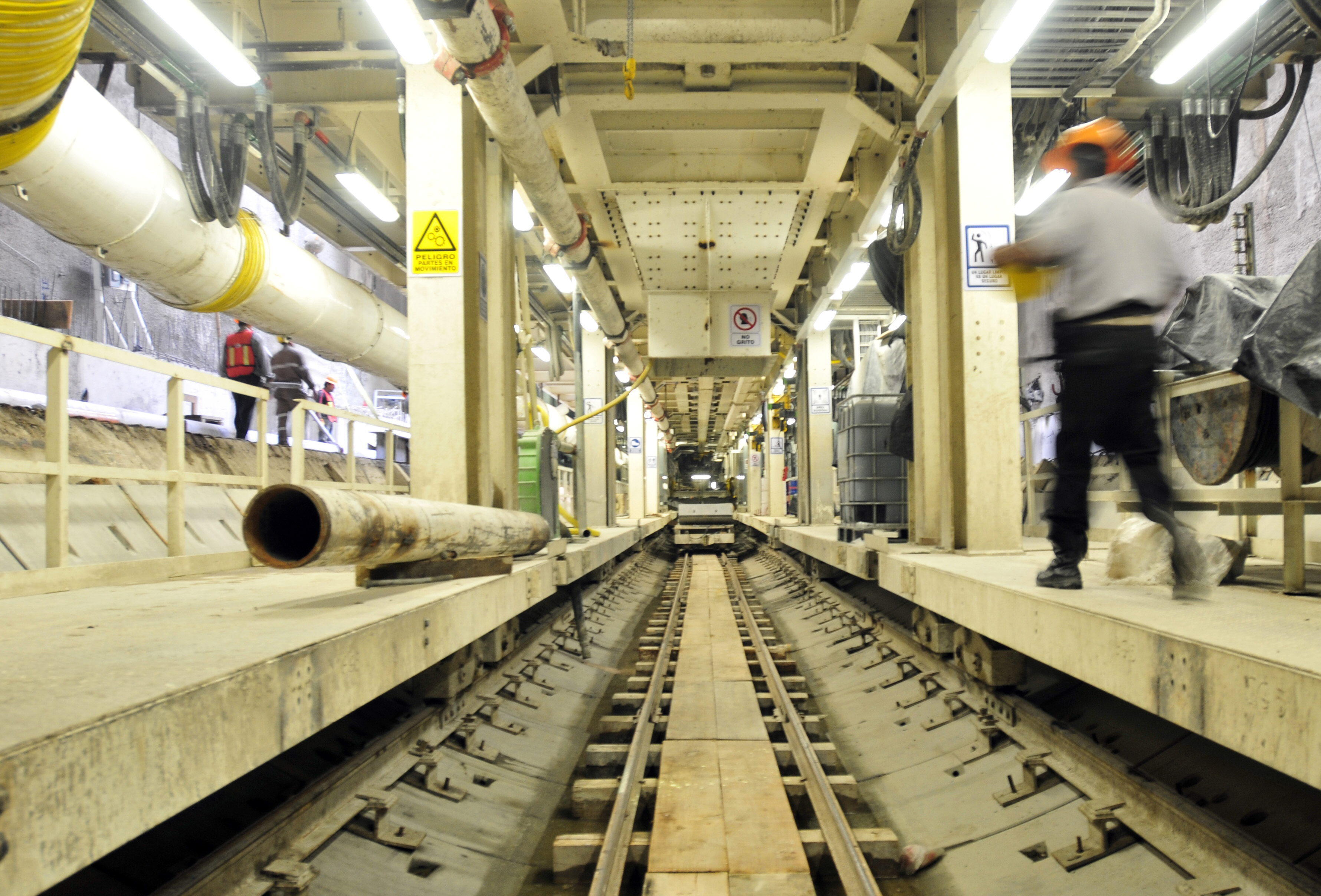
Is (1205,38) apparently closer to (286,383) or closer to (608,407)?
(608,407)

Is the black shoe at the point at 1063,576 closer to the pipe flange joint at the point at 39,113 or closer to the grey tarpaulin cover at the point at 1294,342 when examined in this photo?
the grey tarpaulin cover at the point at 1294,342

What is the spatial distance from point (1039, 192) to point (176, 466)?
21.2ft

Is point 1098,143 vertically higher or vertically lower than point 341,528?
higher

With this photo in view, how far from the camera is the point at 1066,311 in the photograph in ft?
9.15

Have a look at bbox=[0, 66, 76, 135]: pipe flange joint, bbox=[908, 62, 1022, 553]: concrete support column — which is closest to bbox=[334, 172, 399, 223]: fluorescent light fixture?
bbox=[0, 66, 76, 135]: pipe flange joint

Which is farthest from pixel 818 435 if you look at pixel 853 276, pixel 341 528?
pixel 341 528

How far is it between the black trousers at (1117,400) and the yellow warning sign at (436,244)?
343cm

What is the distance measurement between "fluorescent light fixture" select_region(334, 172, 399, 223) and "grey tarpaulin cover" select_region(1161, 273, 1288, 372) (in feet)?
20.5

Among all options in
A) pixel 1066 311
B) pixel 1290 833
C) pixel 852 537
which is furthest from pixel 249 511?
pixel 852 537

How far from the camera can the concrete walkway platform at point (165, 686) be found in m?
1.11

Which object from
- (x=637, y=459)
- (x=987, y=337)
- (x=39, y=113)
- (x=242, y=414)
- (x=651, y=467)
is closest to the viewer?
(x=39, y=113)

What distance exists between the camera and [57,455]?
12.5 feet

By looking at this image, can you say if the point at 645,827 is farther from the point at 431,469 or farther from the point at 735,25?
the point at 735,25

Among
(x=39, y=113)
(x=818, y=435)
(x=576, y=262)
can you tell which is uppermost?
(x=576, y=262)
